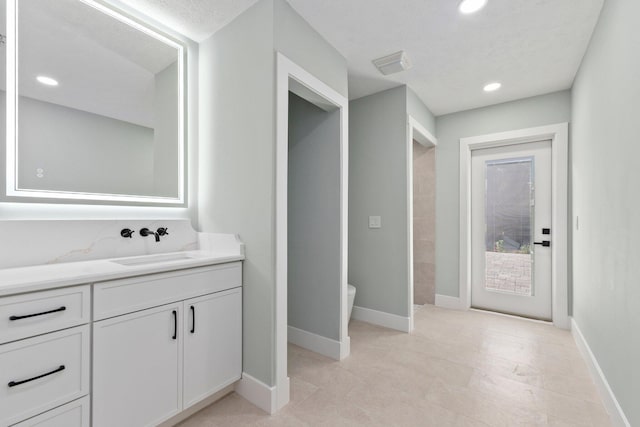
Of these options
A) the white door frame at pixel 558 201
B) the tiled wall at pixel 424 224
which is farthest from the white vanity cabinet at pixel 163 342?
the white door frame at pixel 558 201

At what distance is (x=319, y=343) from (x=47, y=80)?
2.56 m

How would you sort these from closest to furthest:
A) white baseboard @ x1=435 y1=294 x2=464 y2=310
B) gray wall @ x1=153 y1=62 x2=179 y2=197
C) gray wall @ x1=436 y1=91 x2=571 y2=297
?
gray wall @ x1=153 y1=62 x2=179 y2=197, gray wall @ x1=436 y1=91 x2=571 y2=297, white baseboard @ x1=435 y1=294 x2=464 y2=310

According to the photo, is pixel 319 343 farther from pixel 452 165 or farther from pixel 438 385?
pixel 452 165

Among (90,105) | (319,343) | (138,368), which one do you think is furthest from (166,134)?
(319,343)

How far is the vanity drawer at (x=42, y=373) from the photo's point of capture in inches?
41.9

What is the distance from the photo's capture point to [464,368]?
2252mm

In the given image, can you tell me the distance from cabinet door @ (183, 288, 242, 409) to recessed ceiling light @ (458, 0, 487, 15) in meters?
2.35

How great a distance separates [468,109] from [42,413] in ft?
14.4

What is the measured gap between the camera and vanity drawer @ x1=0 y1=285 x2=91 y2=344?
1070 mm

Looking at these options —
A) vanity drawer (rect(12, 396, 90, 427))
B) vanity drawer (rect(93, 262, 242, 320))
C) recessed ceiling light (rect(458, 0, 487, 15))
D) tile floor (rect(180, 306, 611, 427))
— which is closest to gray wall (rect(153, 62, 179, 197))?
vanity drawer (rect(93, 262, 242, 320))

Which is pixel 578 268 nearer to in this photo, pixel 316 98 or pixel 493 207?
pixel 493 207

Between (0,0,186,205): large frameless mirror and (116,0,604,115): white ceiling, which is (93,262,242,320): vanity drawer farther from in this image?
(116,0,604,115): white ceiling

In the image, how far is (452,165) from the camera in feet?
12.4

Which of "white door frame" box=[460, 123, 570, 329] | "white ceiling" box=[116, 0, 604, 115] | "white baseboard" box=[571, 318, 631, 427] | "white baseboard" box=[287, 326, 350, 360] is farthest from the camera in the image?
"white door frame" box=[460, 123, 570, 329]
